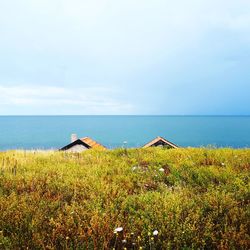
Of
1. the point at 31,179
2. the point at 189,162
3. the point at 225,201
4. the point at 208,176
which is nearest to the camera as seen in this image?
the point at 225,201

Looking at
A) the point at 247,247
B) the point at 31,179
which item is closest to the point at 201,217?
the point at 247,247

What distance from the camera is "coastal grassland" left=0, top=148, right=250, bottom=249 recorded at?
4.05m

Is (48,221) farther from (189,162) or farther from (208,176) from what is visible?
(189,162)

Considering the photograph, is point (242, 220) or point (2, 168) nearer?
point (242, 220)

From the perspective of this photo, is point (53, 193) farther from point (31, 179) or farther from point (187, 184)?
point (187, 184)

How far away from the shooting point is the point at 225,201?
209 inches

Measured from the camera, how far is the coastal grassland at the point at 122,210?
405 cm

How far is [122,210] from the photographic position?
4996mm

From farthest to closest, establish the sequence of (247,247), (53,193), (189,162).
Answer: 1. (189,162)
2. (53,193)
3. (247,247)

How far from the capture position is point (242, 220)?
185 inches

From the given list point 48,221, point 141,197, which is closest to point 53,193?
point 48,221

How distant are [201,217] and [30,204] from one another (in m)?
3.37

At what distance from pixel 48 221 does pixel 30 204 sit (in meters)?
0.84

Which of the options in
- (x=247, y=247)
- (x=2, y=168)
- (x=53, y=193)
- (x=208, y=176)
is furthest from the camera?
(x=2, y=168)
